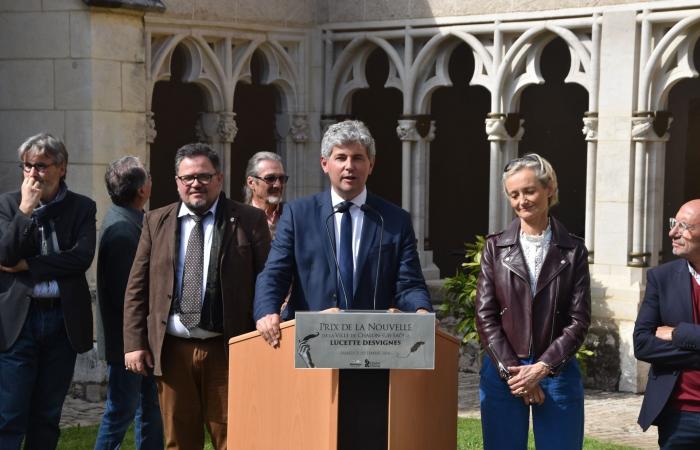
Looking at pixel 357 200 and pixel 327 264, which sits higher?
pixel 357 200

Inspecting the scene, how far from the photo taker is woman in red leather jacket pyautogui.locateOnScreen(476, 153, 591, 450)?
5.24m

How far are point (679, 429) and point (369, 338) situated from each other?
4.81 feet

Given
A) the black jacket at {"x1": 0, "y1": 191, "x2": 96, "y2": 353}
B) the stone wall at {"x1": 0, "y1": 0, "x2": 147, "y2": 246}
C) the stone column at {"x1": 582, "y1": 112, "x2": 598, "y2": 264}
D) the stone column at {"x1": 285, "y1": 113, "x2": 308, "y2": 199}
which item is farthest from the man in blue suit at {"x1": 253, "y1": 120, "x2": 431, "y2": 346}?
the stone column at {"x1": 285, "y1": 113, "x2": 308, "y2": 199}

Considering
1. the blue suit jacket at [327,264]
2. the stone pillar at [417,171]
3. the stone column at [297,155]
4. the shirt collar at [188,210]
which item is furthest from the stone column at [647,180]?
the blue suit jacket at [327,264]

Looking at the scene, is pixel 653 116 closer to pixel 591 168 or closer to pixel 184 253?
pixel 591 168

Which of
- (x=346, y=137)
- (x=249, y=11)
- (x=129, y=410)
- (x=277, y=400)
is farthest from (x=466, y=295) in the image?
(x=277, y=400)

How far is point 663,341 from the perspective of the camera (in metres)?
5.41

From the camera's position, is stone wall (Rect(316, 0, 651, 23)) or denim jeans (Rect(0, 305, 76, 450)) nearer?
denim jeans (Rect(0, 305, 76, 450))

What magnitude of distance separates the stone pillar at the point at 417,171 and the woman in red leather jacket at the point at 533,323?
21.5ft

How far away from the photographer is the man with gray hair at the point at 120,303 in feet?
21.3

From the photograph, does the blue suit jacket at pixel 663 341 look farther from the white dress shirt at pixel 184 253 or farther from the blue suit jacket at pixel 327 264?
the white dress shirt at pixel 184 253

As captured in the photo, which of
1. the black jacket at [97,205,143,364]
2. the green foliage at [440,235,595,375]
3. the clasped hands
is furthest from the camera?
the green foliage at [440,235,595,375]

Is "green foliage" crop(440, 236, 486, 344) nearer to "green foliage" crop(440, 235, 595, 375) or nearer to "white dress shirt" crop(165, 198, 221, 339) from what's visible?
"green foliage" crop(440, 235, 595, 375)

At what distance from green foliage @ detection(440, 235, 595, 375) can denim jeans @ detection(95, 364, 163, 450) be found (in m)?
3.89
